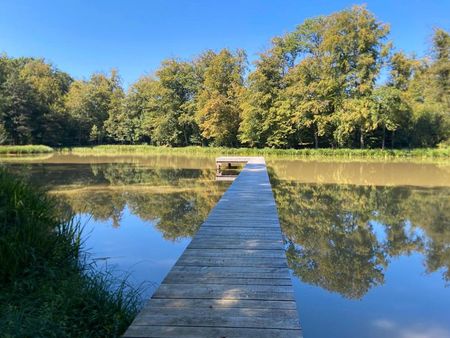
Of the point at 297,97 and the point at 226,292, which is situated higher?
Answer: the point at 297,97

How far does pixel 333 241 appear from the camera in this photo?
→ 18.8ft

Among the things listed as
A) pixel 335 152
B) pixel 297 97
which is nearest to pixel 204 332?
pixel 335 152

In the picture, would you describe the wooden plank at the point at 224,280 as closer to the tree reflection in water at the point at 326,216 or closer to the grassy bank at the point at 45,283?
the grassy bank at the point at 45,283

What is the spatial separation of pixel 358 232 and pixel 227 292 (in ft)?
14.2

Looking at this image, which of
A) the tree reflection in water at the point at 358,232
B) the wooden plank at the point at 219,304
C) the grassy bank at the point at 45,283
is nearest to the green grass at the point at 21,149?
the tree reflection in water at the point at 358,232

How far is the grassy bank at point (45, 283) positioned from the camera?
8.12 ft

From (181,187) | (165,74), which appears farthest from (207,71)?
(181,187)

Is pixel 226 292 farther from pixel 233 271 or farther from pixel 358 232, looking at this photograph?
pixel 358 232

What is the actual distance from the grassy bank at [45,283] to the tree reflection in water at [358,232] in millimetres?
2376

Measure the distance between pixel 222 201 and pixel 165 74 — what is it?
31.5 meters

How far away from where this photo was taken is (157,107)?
37500 millimetres

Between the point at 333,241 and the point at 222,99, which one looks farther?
the point at 222,99

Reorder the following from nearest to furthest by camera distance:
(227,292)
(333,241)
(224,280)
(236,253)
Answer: (227,292), (224,280), (236,253), (333,241)

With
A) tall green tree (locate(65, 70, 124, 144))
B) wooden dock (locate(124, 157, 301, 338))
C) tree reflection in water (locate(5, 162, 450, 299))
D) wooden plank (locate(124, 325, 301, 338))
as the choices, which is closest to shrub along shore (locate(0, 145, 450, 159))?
tall green tree (locate(65, 70, 124, 144))
